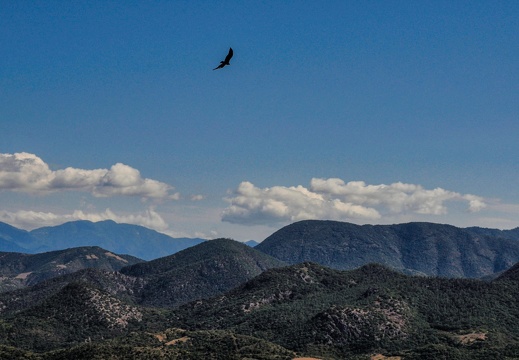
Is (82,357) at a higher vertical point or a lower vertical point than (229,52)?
lower

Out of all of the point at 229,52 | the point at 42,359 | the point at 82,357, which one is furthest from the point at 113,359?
the point at 229,52

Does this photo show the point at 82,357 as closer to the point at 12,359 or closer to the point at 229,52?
the point at 12,359

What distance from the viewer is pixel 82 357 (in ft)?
655

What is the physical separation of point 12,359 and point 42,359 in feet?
34.8

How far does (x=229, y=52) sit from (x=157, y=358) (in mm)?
161528

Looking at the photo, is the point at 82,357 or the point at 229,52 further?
the point at 82,357

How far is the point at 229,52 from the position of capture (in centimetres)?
6166

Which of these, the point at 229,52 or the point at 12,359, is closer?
the point at 229,52

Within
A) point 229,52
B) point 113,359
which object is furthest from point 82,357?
point 229,52

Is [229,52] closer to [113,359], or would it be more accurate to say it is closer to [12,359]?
[113,359]

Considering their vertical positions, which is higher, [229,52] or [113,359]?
[229,52]

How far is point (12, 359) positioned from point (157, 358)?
5137cm

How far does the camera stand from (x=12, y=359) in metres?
198

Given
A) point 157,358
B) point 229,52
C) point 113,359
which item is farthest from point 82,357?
point 229,52
